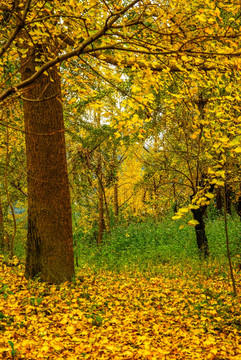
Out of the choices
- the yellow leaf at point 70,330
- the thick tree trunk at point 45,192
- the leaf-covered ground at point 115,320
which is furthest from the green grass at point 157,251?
the yellow leaf at point 70,330

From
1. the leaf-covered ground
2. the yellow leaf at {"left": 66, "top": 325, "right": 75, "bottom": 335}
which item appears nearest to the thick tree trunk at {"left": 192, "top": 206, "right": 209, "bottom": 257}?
the leaf-covered ground

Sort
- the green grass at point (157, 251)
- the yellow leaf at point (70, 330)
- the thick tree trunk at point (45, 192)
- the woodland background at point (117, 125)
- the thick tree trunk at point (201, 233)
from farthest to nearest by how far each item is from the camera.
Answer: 1. the thick tree trunk at point (201, 233)
2. the green grass at point (157, 251)
3. the thick tree trunk at point (45, 192)
4. the yellow leaf at point (70, 330)
5. the woodland background at point (117, 125)

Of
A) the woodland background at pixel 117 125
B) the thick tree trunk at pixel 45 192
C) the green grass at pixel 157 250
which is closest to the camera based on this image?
the woodland background at pixel 117 125

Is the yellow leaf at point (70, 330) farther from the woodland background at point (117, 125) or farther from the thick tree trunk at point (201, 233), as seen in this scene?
the thick tree trunk at point (201, 233)

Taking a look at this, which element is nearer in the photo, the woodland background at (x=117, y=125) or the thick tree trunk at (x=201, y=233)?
the woodland background at (x=117, y=125)

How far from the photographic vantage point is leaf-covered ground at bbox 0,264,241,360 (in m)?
3.42

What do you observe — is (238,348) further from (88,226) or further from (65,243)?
(88,226)

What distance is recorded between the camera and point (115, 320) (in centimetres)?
421

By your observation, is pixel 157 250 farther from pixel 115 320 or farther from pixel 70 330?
pixel 70 330

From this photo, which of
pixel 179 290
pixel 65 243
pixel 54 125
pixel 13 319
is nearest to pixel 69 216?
pixel 65 243

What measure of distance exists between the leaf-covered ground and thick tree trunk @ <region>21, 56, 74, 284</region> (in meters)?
0.36

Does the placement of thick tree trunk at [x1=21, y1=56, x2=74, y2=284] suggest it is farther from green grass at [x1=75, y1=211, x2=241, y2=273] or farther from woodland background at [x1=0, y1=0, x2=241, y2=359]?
green grass at [x1=75, y1=211, x2=241, y2=273]

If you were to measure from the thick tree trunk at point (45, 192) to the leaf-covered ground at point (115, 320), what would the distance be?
0.36m

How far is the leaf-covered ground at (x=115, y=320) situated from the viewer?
3.42 metres
